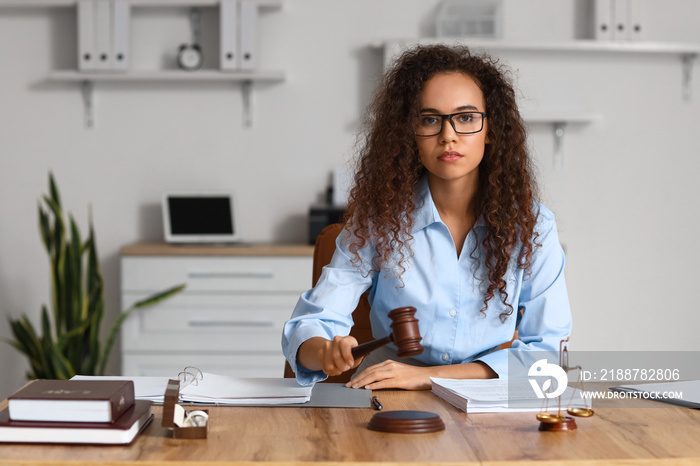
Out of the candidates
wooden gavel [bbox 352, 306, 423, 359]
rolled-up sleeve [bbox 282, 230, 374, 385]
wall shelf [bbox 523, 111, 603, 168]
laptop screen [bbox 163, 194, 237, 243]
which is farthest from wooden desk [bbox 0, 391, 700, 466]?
wall shelf [bbox 523, 111, 603, 168]

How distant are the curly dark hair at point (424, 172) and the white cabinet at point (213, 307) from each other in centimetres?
172

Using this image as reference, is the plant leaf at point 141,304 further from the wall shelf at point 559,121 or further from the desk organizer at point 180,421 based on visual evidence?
the desk organizer at point 180,421

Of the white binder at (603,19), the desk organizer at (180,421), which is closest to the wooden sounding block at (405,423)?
the desk organizer at (180,421)

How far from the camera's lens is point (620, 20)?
3.72 metres

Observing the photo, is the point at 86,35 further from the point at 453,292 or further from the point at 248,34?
the point at 453,292

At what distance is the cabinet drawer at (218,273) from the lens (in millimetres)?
3363

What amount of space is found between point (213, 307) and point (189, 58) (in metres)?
1.25

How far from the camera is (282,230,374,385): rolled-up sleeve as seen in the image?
1418 mm

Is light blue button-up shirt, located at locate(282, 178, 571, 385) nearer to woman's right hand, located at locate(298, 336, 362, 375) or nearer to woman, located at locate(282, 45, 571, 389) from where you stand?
woman, located at locate(282, 45, 571, 389)

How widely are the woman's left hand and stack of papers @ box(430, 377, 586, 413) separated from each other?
0.12ft

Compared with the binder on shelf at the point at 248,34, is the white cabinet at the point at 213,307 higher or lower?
lower

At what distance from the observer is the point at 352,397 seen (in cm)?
128

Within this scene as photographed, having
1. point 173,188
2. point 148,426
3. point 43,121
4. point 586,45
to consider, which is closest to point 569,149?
point 586,45

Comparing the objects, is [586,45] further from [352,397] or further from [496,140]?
[352,397]
